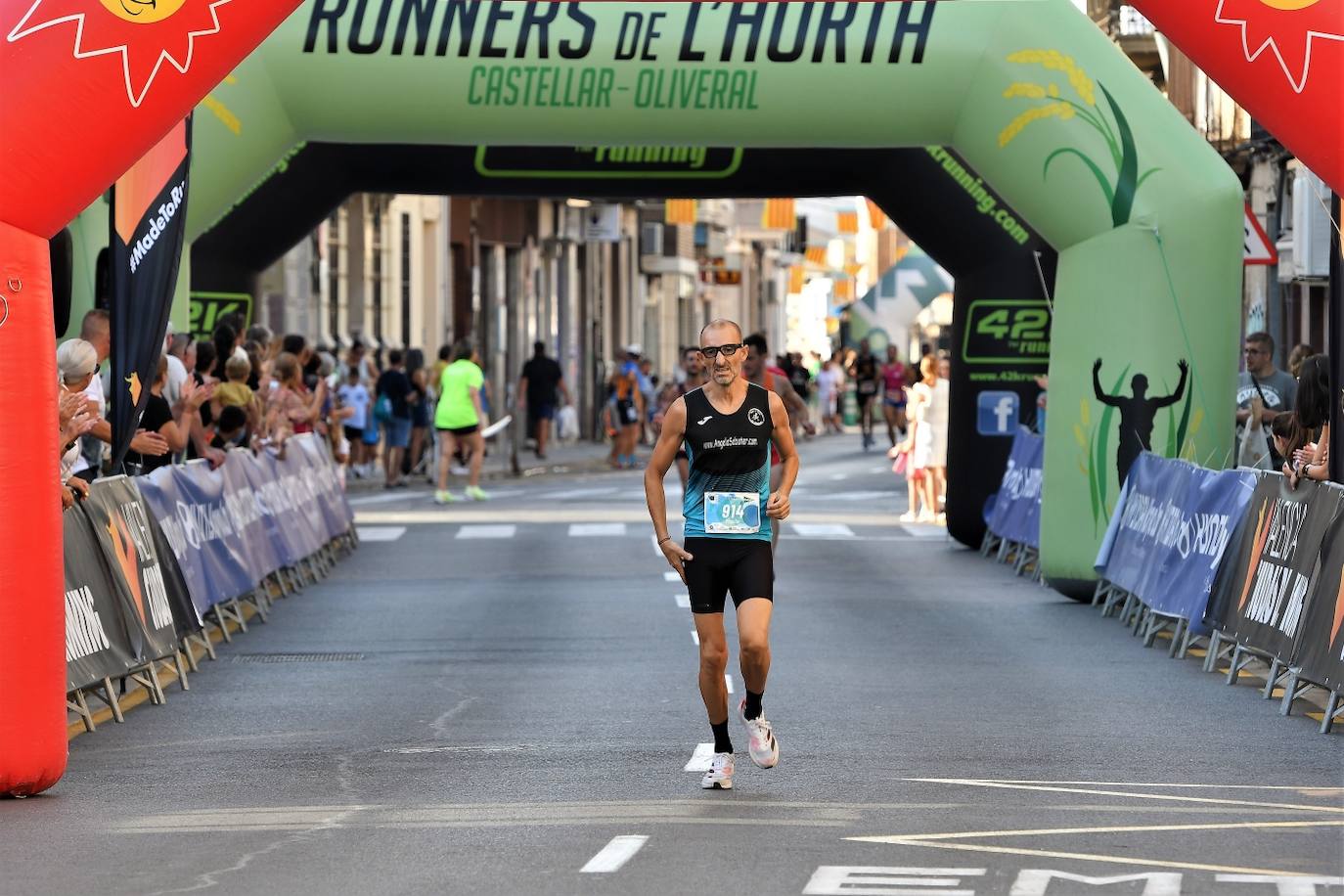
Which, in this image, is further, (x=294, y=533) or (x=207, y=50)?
(x=294, y=533)

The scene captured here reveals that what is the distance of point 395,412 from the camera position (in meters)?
35.9

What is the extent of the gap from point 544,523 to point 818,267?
105 meters

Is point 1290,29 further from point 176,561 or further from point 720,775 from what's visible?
point 176,561

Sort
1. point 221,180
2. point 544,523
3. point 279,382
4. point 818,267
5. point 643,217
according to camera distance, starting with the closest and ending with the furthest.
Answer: point 221,180
point 279,382
point 544,523
point 643,217
point 818,267

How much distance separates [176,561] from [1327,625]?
6309mm

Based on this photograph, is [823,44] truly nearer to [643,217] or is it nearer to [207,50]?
[207,50]

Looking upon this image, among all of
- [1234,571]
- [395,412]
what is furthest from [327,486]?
[395,412]

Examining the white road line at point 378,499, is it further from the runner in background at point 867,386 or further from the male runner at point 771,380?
the runner in background at point 867,386

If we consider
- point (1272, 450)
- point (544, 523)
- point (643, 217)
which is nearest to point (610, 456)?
point (544, 523)

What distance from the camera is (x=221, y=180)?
2066cm

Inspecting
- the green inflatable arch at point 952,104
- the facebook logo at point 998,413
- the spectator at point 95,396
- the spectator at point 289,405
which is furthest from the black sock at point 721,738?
the facebook logo at point 998,413

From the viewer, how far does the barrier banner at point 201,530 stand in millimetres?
15648

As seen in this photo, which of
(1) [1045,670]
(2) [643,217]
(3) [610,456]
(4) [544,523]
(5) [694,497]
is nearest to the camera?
(5) [694,497]

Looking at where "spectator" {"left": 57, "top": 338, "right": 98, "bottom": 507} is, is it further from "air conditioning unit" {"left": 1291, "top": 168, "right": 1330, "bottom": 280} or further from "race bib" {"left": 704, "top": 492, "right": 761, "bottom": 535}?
"air conditioning unit" {"left": 1291, "top": 168, "right": 1330, "bottom": 280}
